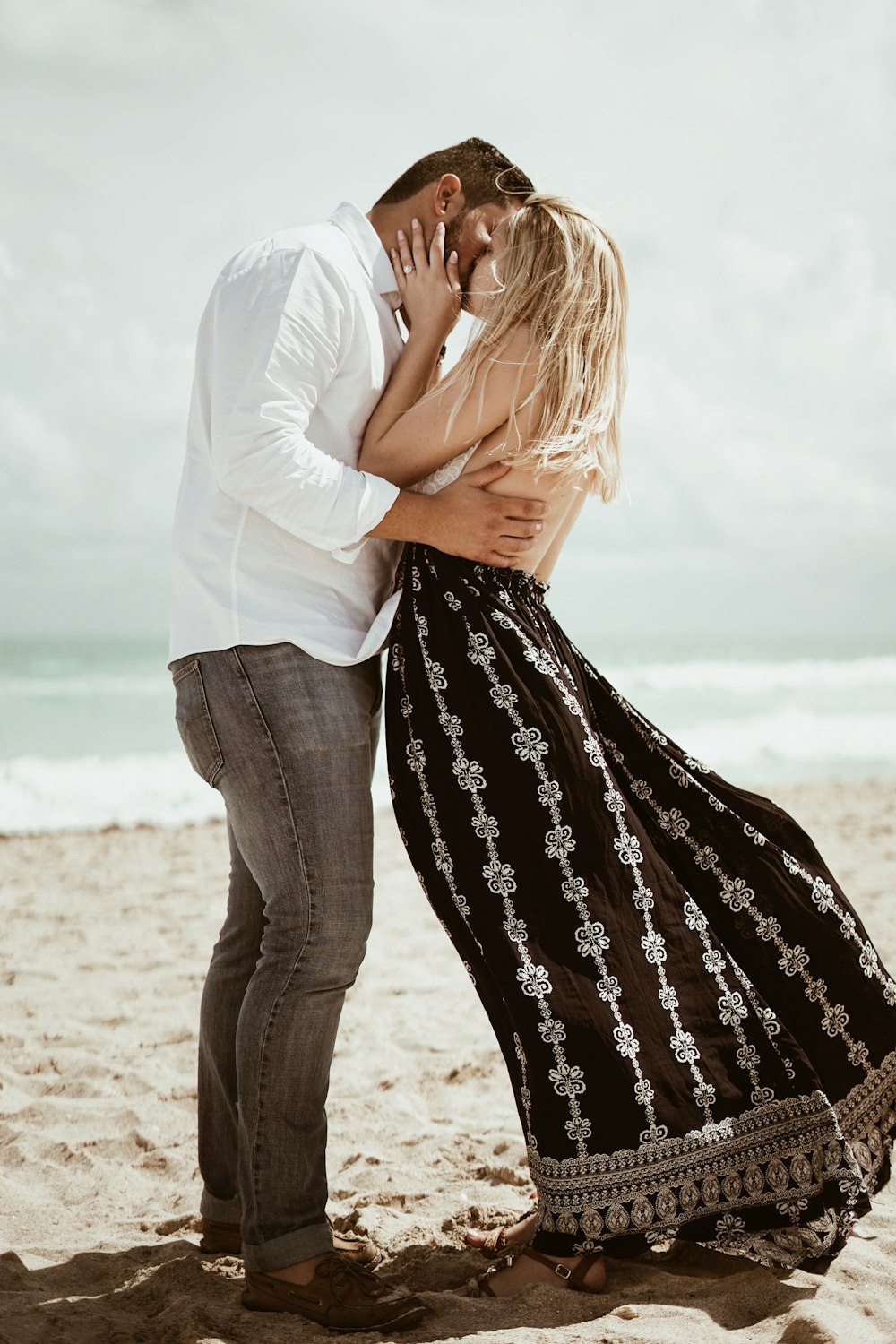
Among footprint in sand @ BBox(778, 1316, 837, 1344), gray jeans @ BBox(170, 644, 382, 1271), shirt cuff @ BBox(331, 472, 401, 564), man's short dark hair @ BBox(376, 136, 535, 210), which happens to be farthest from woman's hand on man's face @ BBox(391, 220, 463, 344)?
footprint in sand @ BBox(778, 1316, 837, 1344)

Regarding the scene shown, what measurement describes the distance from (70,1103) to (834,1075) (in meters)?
2.35

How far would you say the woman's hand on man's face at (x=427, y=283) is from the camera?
2.51m

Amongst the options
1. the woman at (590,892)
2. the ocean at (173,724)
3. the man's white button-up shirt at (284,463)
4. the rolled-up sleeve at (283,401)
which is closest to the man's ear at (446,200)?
the woman at (590,892)

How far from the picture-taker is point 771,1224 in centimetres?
225

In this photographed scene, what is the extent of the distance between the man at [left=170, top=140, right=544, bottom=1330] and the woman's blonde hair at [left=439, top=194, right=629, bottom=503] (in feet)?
0.70

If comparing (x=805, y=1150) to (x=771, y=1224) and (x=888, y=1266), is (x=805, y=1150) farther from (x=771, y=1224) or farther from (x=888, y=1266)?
(x=888, y=1266)

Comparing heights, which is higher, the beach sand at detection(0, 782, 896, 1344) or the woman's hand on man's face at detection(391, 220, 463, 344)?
the woman's hand on man's face at detection(391, 220, 463, 344)

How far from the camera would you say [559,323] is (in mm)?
2334

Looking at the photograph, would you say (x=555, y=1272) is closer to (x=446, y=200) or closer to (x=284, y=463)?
(x=284, y=463)

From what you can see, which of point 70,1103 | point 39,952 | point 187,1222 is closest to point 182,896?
point 39,952

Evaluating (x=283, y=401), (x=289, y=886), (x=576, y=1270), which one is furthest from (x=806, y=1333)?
(x=283, y=401)

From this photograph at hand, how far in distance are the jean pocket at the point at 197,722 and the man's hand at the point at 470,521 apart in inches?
18.8

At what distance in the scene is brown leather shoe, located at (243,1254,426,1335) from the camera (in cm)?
214

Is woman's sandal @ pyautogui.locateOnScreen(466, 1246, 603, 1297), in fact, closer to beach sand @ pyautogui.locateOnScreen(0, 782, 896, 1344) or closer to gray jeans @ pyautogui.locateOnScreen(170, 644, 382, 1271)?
beach sand @ pyautogui.locateOnScreen(0, 782, 896, 1344)
